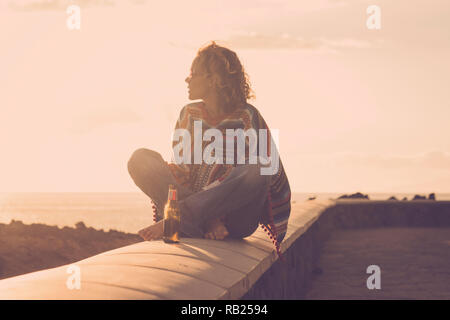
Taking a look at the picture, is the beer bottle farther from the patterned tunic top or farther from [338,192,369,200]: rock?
[338,192,369,200]: rock

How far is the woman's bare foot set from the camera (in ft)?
13.7

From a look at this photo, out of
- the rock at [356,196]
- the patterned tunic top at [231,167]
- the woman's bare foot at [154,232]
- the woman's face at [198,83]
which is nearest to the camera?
the woman's bare foot at [154,232]

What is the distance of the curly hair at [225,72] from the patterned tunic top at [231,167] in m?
0.08

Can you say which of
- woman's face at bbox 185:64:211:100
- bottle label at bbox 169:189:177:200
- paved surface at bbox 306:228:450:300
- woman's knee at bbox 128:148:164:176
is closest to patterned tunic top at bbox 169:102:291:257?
woman's face at bbox 185:64:211:100

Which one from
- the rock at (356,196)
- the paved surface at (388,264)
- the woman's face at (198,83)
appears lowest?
the paved surface at (388,264)

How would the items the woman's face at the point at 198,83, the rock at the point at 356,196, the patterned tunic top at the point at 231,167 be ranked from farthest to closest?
1. the rock at the point at 356,196
2. the woman's face at the point at 198,83
3. the patterned tunic top at the point at 231,167

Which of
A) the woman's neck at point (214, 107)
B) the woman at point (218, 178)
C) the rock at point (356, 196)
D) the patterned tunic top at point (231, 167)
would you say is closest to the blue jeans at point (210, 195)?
the woman at point (218, 178)

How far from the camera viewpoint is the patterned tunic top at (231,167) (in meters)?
4.41

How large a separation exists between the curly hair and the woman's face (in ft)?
0.11

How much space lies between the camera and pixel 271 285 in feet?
15.1

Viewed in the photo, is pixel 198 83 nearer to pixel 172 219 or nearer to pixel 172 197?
pixel 172 197

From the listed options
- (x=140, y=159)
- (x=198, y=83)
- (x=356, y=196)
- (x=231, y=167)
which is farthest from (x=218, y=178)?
(x=356, y=196)

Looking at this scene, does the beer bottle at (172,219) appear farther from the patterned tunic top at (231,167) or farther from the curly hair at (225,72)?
the curly hair at (225,72)
